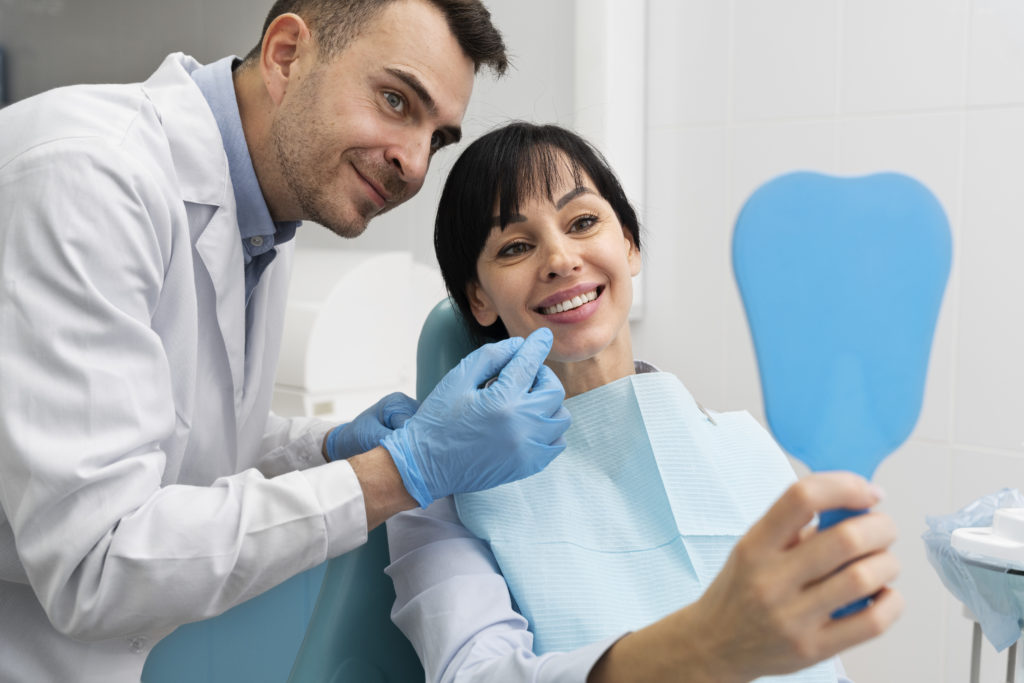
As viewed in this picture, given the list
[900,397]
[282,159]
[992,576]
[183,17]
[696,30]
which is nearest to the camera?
[900,397]

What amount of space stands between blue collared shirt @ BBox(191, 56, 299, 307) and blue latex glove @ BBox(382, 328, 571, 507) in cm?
46

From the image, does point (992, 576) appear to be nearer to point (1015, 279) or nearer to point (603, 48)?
point (1015, 279)

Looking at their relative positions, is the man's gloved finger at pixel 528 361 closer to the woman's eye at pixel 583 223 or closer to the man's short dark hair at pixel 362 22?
the woman's eye at pixel 583 223

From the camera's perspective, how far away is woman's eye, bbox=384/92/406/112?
126cm

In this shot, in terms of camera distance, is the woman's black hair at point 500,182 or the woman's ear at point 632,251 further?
the woman's ear at point 632,251

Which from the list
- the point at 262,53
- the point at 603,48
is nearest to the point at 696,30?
the point at 603,48

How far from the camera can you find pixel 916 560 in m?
1.73

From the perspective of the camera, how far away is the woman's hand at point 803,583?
0.54m

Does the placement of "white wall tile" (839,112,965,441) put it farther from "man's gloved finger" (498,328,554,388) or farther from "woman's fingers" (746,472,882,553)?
"woman's fingers" (746,472,882,553)

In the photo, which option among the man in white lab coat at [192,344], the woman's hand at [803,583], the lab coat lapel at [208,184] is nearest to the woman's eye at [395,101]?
the man in white lab coat at [192,344]

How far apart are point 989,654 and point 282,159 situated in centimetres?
150

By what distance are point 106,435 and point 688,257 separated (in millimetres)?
1405

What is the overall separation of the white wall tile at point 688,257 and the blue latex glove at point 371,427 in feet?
2.86

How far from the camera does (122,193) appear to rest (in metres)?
1.00
